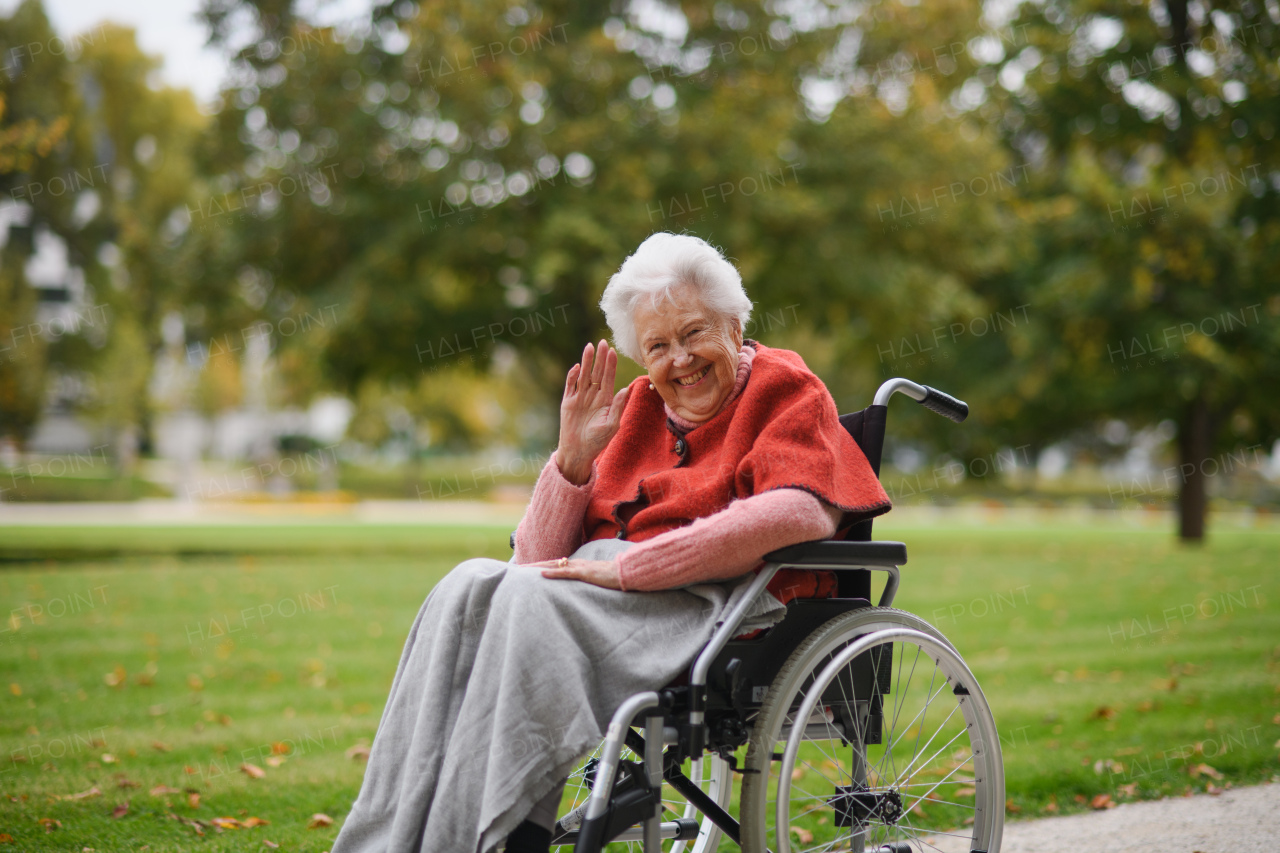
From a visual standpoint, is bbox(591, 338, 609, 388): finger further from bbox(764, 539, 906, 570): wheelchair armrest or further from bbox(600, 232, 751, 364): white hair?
bbox(764, 539, 906, 570): wheelchair armrest

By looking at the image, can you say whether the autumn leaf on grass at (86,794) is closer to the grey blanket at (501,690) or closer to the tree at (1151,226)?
the grey blanket at (501,690)

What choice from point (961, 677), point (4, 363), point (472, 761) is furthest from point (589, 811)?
point (4, 363)

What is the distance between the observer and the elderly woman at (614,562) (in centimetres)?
210

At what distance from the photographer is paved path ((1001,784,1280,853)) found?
10.6ft

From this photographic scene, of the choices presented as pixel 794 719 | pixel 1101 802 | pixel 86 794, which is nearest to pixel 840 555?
pixel 794 719

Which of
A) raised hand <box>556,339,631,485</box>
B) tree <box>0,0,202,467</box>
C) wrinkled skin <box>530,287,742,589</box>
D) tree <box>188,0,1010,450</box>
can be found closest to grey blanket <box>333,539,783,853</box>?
wrinkled skin <box>530,287,742,589</box>

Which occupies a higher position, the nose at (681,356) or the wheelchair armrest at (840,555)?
the nose at (681,356)

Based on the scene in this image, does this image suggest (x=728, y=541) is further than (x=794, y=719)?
No

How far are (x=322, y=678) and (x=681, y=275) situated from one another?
4.41m

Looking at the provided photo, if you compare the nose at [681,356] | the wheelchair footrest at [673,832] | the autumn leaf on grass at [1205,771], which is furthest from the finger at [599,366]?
the autumn leaf on grass at [1205,771]

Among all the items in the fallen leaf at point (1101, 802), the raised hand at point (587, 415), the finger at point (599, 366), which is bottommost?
the fallen leaf at point (1101, 802)

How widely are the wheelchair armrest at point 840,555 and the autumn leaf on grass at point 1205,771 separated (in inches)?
93.0

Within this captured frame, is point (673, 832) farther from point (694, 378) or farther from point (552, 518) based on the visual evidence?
point (694, 378)

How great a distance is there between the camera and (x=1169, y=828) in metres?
3.43
